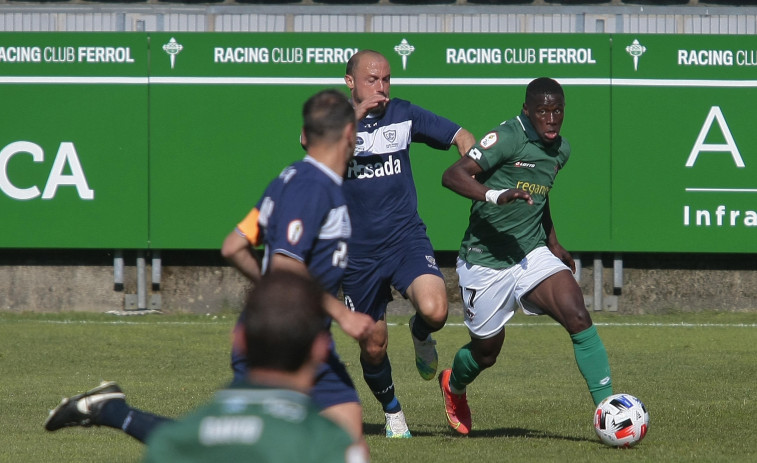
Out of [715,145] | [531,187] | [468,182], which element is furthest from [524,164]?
[715,145]

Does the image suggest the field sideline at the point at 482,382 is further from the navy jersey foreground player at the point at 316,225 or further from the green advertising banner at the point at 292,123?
the navy jersey foreground player at the point at 316,225

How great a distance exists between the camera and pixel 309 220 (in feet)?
15.7

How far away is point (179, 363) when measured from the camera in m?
11.8

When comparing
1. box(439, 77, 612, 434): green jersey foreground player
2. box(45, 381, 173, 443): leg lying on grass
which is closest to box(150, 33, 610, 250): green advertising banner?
box(439, 77, 612, 434): green jersey foreground player

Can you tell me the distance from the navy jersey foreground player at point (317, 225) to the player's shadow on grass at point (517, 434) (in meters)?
3.01

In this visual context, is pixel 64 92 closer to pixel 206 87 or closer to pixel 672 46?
pixel 206 87

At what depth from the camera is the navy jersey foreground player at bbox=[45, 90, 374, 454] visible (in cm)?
480

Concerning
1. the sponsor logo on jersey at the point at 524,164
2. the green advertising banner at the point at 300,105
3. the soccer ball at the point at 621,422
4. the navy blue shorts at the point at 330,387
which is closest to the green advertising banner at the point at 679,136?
the green advertising banner at the point at 300,105

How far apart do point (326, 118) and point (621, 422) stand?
10.6 feet

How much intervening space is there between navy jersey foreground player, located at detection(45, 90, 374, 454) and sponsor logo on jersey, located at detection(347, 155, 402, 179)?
269 centimetres

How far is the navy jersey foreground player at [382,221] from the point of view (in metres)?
7.65

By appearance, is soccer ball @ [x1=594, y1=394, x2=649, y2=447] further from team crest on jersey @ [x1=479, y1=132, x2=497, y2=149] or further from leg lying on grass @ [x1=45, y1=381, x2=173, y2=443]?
leg lying on grass @ [x1=45, y1=381, x2=173, y2=443]

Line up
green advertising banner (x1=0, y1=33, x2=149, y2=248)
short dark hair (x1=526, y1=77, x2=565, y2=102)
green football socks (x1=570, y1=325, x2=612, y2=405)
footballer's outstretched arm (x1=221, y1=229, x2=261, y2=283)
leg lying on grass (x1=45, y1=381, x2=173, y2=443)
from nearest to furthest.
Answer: footballer's outstretched arm (x1=221, y1=229, x2=261, y2=283), leg lying on grass (x1=45, y1=381, x2=173, y2=443), green football socks (x1=570, y1=325, x2=612, y2=405), short dark hair (x1=526, y1=77, x2=565, y2=102), green advertising banner (x1=0, y1=33, x2=149, y2=248)

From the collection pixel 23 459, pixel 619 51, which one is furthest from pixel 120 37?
pixel 23 459
